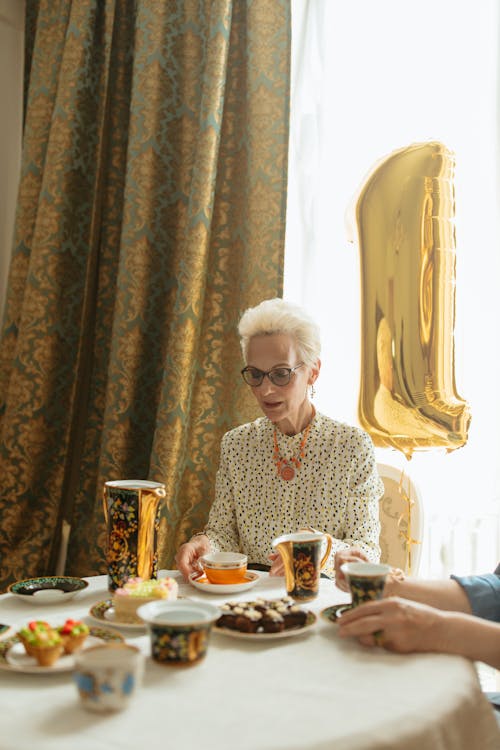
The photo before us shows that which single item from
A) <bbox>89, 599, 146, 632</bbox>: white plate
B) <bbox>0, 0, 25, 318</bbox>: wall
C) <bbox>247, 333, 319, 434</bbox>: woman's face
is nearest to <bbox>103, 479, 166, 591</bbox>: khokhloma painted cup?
<bbox>89, 599, 146, 632</bbox>: white plate

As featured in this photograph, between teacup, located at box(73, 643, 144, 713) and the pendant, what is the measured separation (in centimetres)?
114

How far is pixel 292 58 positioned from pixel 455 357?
138 centimetres

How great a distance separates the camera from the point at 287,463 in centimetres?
192

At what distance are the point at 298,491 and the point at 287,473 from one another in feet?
0.19

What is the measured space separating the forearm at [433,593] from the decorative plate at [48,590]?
1.91 ft

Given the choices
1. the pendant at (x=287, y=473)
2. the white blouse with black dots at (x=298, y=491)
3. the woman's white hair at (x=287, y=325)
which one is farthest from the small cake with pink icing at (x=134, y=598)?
the woman's white hair at (x=287, y=325)

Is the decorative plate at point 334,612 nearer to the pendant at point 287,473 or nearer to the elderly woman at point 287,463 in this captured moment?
the elderly woman at point 287,463

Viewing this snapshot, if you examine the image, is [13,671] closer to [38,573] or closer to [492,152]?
[38,573]

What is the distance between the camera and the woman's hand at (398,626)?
96cm

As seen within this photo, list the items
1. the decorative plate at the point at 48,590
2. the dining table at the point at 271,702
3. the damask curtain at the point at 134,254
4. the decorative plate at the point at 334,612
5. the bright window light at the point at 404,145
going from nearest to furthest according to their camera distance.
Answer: the dining table at the point at 271,702 → the decorative plate at the point at 334,612 → the decorative plate at the point at 48,590 → the bright window light at the point at 404,145 → the damask curtain at the point at 134,254

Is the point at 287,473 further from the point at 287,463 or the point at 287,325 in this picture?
the point at 287,325

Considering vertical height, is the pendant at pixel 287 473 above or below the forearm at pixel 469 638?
above

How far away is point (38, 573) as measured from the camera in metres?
2.71

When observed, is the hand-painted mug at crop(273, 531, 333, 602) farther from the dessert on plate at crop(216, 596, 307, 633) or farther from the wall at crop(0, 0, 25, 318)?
the wall at crop(0, 0, 25, 318)
